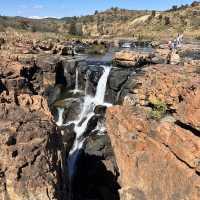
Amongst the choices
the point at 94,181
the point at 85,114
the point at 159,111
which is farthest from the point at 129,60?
the point at 159,111

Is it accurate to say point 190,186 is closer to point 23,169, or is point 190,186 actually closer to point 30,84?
point 23,169

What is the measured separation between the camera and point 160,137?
18.0 metres

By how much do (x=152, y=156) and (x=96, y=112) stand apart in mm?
17706

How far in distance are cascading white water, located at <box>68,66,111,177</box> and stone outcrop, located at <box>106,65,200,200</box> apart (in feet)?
23.5

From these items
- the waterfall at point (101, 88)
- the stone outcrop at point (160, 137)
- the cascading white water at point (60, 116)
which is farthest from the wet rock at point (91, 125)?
the stone outcrop at point (160, 137)

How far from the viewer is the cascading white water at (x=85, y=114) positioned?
28825 mm

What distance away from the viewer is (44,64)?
43.9 meters

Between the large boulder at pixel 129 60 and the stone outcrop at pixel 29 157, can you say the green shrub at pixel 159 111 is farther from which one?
the large boulder at pixel 129 60

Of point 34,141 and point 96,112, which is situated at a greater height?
point 34,141

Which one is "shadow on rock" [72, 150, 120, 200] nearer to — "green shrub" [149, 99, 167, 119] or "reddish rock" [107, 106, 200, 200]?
"reddish rock" [107, 106, 200, 200]

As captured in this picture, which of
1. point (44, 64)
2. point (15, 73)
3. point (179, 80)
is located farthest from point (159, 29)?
point (179, 80)

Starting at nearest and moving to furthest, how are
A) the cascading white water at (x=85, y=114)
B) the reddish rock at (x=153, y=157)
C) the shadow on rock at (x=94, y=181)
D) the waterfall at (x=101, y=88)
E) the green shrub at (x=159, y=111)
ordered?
the reddish rock at (x=153, y=157)
the green shrub at (x=159, y=111)
the shadow on rock at (x=94, y=181)
the cascading white water at (x=85, y=114)
the waterfall at (x=101, y=88)

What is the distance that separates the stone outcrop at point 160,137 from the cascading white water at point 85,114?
7160mm

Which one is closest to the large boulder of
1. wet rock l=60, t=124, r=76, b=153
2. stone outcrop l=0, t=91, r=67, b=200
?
wet rock l=60, t=124, r=76, b=153
